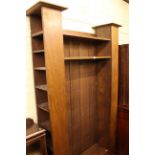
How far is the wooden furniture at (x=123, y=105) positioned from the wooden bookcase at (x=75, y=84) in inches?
3.8

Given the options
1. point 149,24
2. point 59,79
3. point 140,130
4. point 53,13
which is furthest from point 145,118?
point 53,13

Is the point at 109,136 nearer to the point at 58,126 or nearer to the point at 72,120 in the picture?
the point at 72,120

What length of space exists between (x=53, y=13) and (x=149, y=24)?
1.30 m

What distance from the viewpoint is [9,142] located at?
0.39m

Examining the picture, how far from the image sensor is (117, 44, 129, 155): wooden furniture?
89.4 inches

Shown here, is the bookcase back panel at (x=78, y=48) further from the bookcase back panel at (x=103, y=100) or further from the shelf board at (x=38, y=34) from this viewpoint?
the shelf board at (x=38, y=34)

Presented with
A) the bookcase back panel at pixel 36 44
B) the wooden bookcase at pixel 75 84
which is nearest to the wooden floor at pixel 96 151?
the wooden bookcase at pixel 75 84

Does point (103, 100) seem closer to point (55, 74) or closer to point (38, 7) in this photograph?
point (55, 74)

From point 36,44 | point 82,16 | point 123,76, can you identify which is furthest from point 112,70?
point 36,44

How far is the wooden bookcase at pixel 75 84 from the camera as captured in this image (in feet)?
4.96

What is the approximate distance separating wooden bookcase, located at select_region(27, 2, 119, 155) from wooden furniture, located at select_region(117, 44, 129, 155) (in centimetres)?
10

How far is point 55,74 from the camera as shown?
5.03 ft

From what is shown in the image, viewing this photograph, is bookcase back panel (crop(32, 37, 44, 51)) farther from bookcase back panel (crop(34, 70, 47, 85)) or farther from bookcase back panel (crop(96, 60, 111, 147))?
bookcase back panel (crop(96, 60, 111, 147))

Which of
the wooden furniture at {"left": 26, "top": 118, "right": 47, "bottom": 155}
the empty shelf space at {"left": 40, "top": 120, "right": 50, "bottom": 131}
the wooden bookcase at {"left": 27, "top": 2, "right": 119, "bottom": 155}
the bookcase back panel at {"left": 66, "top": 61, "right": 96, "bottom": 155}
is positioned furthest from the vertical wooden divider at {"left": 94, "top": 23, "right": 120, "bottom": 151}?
the wooden furniture at {"left": 26, "top": 118, "right": 47, "bottom": 155}
